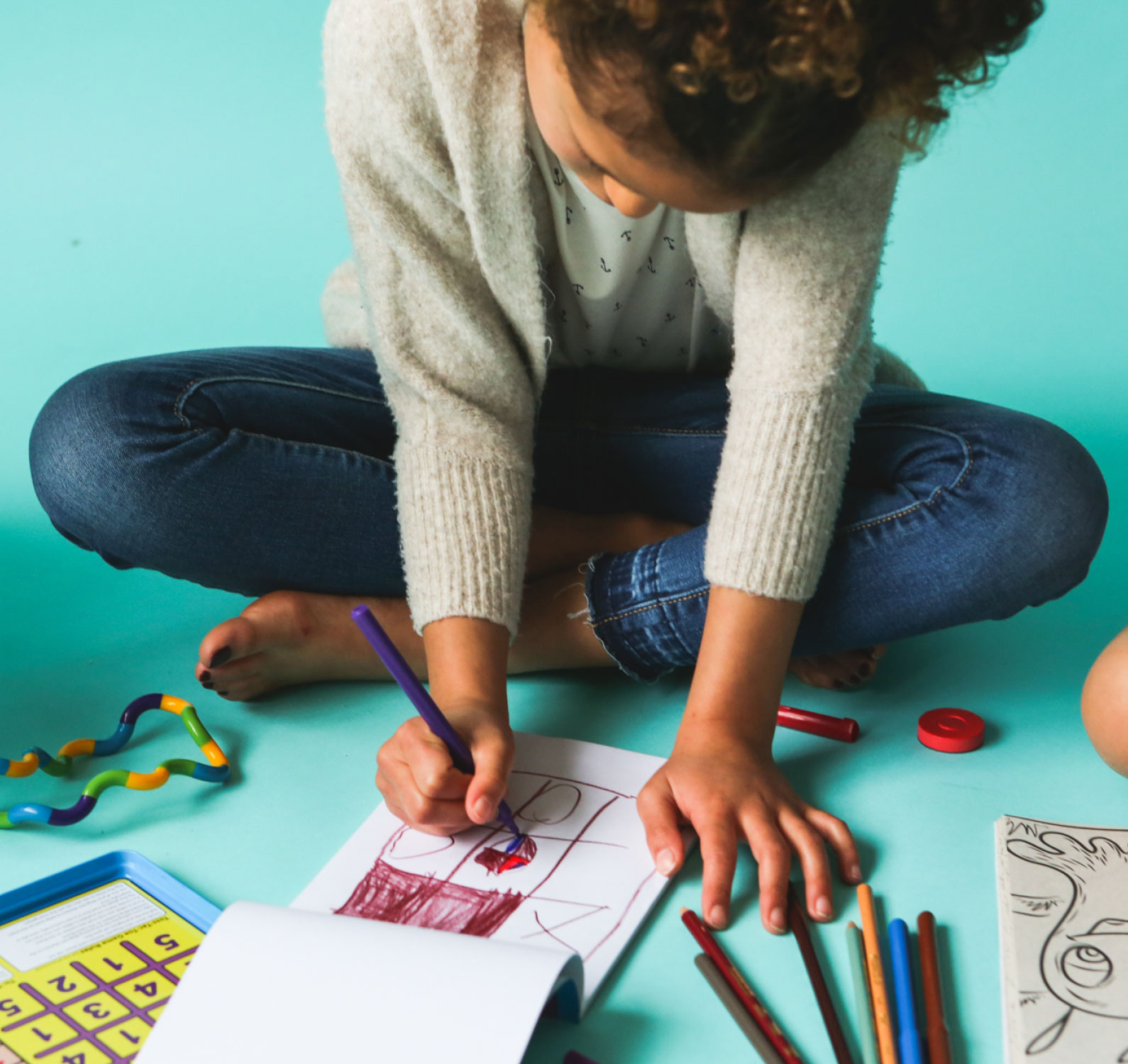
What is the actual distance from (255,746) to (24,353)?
3.15 ft

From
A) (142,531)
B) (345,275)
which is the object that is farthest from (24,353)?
(142,531)

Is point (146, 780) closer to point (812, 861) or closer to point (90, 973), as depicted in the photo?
point (90, 973)

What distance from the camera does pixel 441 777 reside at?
0.67 metres

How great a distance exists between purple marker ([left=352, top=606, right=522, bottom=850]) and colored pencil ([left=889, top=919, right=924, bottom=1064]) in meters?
0.22

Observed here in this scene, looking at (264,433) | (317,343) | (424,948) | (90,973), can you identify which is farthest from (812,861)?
(317,343)

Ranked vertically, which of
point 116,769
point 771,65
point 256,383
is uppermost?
point 771,65

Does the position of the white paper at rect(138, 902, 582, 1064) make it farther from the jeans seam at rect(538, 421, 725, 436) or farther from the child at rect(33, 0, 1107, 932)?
the jeans seam at rect(538, 421, 725, 436)

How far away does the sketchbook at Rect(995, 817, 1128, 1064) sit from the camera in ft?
1.77

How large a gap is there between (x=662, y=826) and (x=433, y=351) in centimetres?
Answer: 36

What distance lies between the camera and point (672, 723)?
86cm

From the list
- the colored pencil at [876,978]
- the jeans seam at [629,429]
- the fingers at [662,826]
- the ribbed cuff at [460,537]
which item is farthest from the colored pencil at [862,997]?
the jeans seam at [629,429]

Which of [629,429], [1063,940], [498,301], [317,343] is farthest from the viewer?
[317,343]

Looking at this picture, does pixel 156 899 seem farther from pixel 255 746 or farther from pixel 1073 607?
pixel 1073 607

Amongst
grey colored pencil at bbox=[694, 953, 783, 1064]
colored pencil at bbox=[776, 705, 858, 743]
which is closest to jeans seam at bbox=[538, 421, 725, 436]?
colored pencil at bbox=[776, 705, 858, 743]
